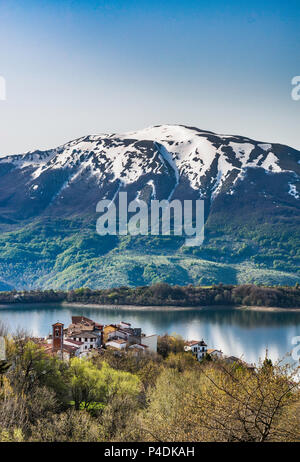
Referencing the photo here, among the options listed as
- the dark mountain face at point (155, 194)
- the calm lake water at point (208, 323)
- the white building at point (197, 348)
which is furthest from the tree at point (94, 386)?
the dark mountain face at point (155, 194)

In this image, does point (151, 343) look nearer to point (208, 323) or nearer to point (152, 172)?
point (208, 323)

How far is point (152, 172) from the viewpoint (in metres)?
106

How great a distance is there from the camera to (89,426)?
838 cm

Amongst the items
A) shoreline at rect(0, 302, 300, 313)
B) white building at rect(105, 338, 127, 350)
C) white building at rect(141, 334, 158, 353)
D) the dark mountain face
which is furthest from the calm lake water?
the dark mountain face

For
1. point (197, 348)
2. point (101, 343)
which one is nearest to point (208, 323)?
point (197, 348)

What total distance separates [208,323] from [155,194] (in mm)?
62004

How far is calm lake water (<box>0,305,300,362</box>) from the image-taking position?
2952 centimetres

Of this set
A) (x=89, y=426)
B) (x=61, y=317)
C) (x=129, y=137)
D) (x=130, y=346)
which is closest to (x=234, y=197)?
(x=129, y=137)

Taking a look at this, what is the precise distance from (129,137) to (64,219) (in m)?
31.6

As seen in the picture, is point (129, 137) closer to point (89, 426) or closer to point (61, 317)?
point (61, 317)

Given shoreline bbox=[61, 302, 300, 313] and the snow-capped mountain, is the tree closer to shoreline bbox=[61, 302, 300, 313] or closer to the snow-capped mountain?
shoreline bbox=[61, 302, 300, 313]

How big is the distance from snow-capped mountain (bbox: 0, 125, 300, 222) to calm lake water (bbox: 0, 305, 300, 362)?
48.9m

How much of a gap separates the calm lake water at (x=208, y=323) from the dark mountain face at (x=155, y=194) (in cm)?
1809

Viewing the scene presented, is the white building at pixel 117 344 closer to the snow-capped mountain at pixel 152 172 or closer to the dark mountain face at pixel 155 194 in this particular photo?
the dark mountain face at pixel 155 194
